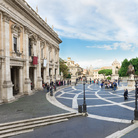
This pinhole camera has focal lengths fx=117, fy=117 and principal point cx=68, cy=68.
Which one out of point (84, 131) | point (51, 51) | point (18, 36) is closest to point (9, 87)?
point (18, 36)

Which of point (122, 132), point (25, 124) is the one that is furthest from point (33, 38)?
point (122, 132)

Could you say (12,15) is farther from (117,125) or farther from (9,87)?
(117,125)

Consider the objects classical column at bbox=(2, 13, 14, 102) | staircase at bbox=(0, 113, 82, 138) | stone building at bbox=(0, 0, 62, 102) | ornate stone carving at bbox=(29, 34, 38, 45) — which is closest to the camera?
staircase at bbox=(0, 113, 82, 138)

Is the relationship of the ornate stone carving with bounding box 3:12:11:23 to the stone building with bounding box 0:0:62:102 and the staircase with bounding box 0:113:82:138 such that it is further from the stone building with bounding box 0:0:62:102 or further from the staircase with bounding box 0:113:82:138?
the staircase with bounding box 0:113:82:138

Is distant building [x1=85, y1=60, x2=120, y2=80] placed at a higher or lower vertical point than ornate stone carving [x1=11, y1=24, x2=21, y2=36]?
lower

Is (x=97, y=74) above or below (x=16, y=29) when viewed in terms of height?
below

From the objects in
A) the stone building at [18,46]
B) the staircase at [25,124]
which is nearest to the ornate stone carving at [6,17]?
the stone building at [18,46]

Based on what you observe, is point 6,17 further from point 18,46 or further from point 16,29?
point 18,46

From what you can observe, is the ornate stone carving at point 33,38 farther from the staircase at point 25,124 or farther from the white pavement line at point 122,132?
the white pavement line at point 122,132

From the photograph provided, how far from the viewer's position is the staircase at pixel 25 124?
7.57m

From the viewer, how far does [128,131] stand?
7449 mm

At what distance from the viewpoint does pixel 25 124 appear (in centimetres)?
827

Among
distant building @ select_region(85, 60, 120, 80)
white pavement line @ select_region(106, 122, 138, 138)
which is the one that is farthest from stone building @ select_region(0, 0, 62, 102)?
white pavement line @ select_region(106, 122, 138, 138)

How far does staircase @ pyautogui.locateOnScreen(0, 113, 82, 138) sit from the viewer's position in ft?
24.8
